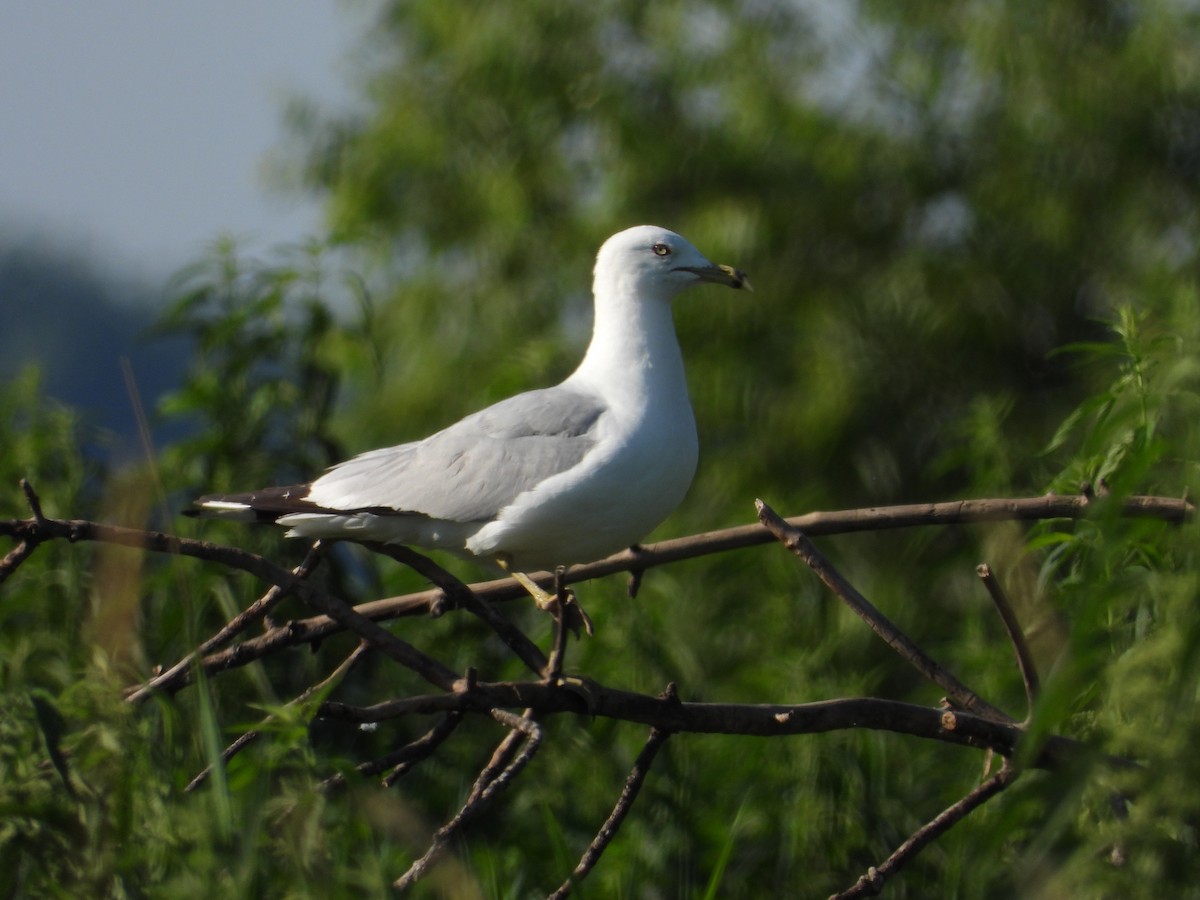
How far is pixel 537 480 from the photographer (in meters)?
3.89

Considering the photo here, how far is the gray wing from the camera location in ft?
12.9

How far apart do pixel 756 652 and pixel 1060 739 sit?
6253 mm

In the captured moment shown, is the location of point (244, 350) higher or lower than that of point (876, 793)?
higher

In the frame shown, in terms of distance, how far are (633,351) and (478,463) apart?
0.52 m

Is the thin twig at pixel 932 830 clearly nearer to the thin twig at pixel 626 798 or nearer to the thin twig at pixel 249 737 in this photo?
the thin twig at pixel 626 798

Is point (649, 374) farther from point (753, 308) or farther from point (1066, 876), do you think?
point (753, 308)

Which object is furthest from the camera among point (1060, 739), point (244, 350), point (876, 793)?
point (876, 793)

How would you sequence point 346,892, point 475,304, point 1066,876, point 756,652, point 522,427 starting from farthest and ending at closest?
point 475,304 → point 756,652 → point 522,427 → point 346,892 → point 1066,876

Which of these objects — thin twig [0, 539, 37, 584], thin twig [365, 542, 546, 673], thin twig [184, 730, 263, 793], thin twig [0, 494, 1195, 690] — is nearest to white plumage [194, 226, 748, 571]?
thin twig [0, 494, 1195, 690]

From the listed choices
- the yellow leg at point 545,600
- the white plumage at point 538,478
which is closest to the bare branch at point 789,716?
the yellow leg at point 545,600

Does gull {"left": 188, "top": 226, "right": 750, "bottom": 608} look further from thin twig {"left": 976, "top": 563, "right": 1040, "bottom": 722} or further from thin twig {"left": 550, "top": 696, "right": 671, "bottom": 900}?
thin twig {"left": 976, "top": 563, "right": 1040, "bottom": 722}

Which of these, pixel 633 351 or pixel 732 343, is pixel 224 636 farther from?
pixel 732 343

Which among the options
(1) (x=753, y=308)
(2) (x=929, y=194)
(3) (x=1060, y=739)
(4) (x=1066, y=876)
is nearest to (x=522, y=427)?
(3) (x=1060, y=739)

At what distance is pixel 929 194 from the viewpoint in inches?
455
